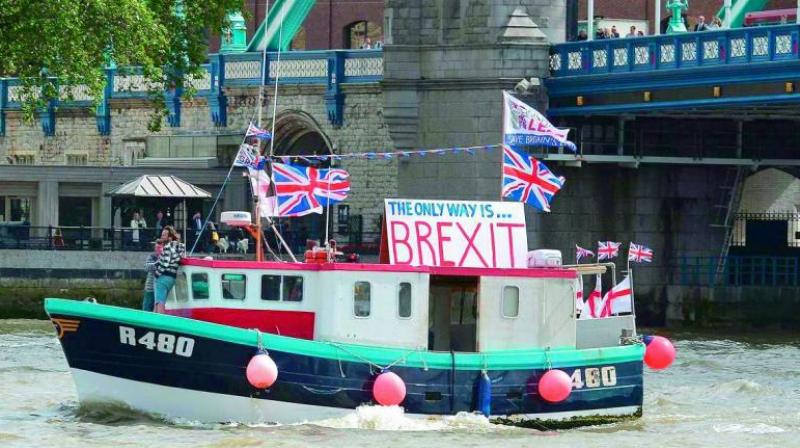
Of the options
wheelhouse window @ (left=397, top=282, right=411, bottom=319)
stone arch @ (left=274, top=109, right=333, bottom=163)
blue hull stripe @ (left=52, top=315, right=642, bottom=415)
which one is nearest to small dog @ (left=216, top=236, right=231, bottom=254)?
stone arch @ (left=274, top=109, right=333, bottom=163)

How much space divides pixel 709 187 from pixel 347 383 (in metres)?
31.8

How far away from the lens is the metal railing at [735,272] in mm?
65125

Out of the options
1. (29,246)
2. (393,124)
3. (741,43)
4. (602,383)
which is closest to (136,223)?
(29,246)

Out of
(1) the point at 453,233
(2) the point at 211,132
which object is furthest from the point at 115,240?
(1) the point at 453,233

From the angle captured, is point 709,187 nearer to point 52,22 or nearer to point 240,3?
point 240,3

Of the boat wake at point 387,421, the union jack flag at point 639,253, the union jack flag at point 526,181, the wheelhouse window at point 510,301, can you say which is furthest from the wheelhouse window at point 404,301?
the union jack flag at point 639,253

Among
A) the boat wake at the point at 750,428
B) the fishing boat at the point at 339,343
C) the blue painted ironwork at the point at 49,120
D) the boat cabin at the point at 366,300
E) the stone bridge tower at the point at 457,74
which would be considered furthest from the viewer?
the blue painted ironwork at the point at 49,120

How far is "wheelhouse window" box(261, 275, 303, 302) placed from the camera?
36.2m

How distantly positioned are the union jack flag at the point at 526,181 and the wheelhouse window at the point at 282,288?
4075mm

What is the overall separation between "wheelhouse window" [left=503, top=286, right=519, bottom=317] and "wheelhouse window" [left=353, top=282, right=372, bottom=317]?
87.3 inches

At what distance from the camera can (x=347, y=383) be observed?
Answer: 35656 mm

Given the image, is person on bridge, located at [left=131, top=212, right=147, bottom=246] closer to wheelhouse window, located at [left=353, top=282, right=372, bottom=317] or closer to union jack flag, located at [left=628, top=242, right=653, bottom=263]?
union jack flag, located at [left=628, top=242, right=653, bottom=263]

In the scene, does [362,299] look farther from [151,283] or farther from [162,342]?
[151,283]

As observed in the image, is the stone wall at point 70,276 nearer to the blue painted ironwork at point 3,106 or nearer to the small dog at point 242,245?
the small dog at point 242,245
